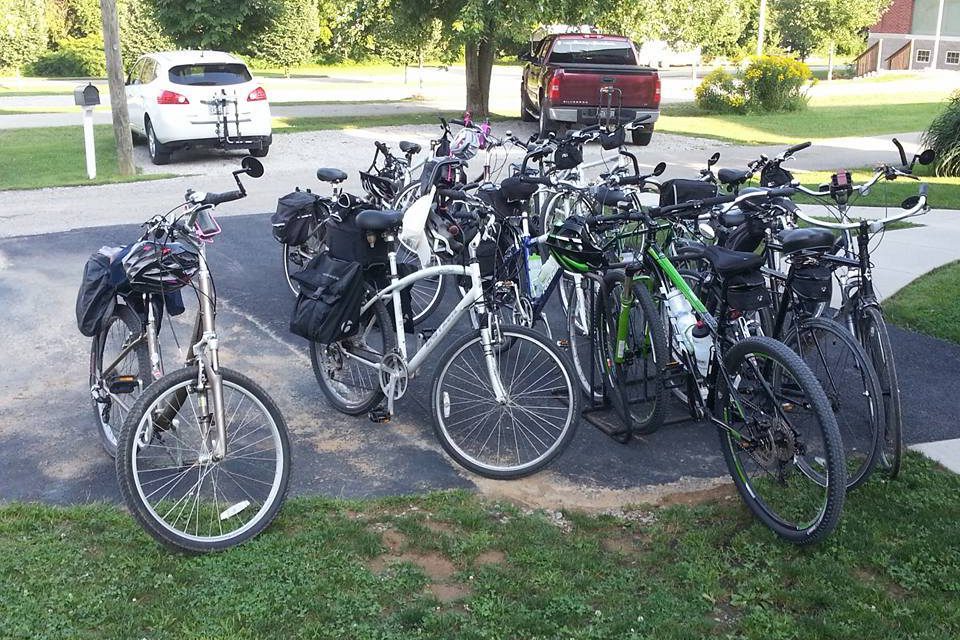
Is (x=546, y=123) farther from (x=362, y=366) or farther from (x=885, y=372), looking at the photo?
(x=885, y=372)

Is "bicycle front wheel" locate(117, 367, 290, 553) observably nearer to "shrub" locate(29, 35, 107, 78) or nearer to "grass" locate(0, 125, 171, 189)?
"grass" locate(0, 125, 171, 189)

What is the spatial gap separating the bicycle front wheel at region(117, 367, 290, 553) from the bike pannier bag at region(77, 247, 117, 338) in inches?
27.3

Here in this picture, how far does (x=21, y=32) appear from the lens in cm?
4047

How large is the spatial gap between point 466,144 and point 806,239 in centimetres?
399

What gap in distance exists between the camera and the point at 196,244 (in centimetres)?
444

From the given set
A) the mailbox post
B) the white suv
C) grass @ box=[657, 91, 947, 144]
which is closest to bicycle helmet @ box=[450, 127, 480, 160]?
the mailbox post

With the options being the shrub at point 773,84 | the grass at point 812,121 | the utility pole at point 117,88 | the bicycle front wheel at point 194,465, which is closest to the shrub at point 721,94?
the shrub at point 773,84

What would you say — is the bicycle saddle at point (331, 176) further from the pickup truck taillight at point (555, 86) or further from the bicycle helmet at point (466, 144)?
the pickup truck taillight at point (555, 86)

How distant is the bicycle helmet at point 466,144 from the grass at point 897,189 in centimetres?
458

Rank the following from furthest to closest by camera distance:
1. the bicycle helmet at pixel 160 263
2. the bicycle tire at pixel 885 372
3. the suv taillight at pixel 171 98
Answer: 1. the suv taillight at pixel 171 98
2. the bicycle tire at pixel 885 372
3. the bicycle helmet at pixel 160 263

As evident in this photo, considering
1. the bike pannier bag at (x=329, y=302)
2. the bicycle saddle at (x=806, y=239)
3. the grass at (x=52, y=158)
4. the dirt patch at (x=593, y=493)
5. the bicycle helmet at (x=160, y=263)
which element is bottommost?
the dirt patch at (x=593, y=493)

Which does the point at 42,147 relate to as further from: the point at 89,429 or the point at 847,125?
the point at 847,125

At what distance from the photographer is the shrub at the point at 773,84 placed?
79.4ft

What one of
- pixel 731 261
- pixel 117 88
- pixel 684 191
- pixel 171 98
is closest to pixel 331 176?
pixel 684 191
